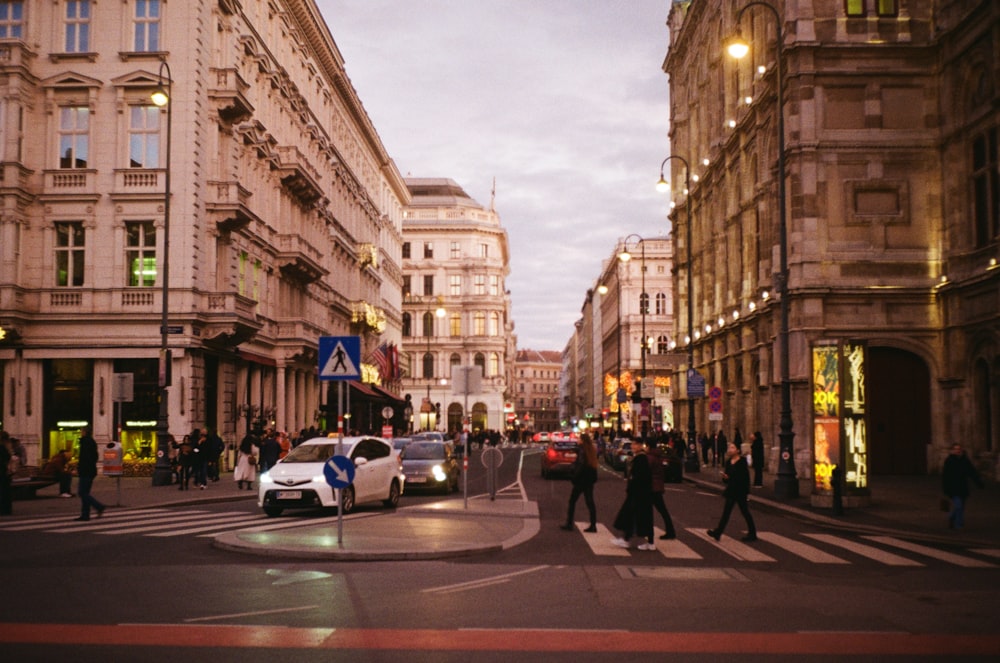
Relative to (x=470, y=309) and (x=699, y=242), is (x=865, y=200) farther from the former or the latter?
(x=470, y=309)

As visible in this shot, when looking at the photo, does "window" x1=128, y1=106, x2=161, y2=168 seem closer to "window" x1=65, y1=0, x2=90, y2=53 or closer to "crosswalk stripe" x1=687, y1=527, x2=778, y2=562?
"window" x1=65, y1=0, x2=90, y2=53

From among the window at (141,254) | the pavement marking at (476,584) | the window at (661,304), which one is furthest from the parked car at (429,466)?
the window at (661,304)

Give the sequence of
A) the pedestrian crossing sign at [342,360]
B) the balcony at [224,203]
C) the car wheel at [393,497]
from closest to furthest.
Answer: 1. the pedestrian crossing sign at [342,360]
2. the car wheel at [393,497]
3. the balcony at [224,203]

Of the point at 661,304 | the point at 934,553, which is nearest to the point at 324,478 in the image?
the point at 934,553

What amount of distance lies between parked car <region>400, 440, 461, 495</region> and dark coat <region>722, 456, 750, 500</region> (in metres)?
13.4

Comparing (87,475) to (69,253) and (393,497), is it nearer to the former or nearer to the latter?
(393,497)

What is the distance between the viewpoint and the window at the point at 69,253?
1464 inches

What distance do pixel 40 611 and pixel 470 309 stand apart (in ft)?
352

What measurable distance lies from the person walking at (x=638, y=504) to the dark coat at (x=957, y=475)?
20.6 ft

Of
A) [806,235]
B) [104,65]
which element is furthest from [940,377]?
[104,65]

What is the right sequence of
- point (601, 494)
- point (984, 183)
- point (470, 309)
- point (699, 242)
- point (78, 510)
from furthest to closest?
point (470, 309), point (699, 242), point (984, 183), point (601, 494), point (78, 510)

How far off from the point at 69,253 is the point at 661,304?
82336 millimetres

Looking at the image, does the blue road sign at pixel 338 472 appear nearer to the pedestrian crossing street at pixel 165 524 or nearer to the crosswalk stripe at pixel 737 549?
the pedestrian crossing street at pixel 165 524

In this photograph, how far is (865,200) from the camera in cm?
3831
